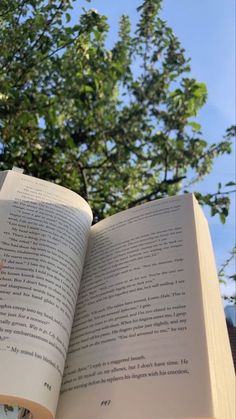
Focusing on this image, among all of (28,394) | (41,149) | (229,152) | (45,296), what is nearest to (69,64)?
(41,149)

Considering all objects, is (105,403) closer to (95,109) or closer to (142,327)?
(142,327)

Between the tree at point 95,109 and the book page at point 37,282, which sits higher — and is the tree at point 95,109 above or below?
above

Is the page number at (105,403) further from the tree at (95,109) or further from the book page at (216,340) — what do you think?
the tree at (95,109)

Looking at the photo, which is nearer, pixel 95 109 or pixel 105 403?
pixel 105 403

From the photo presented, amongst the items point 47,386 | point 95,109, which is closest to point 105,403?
point 47,386

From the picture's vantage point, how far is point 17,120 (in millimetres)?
3123

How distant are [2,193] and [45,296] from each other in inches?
17.1

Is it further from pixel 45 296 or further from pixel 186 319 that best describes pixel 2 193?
pixel 186 319

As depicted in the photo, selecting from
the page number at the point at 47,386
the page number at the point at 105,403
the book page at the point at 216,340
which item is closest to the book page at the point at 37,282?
the page number at the point at 47,386

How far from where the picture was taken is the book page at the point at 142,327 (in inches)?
37.4

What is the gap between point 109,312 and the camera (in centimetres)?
123

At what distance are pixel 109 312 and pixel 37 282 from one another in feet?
0.71

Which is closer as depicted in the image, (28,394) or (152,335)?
(28,394)

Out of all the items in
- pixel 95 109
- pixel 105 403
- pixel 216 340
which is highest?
pixel 95 109
